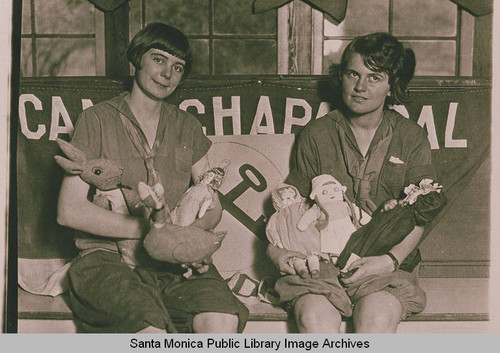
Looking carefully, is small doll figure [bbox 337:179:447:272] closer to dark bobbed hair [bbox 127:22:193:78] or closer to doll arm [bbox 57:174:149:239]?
doll arm [bbox 57:174:149:239]

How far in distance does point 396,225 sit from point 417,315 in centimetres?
32

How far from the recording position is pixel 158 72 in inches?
95.3

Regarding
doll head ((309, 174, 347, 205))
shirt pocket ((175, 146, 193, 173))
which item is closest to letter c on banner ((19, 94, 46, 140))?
shirt pocket ((175, 146, 193, 173))

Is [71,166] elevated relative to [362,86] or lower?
lower

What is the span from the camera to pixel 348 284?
2346 mm

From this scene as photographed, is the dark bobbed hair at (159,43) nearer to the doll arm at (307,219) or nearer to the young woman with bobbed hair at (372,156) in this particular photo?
the young woman with bobbed hair at (372,156)

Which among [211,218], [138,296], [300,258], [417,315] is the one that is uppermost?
[211,218]

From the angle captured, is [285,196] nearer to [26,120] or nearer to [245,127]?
[245,127]

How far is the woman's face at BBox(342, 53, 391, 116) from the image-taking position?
2.45m

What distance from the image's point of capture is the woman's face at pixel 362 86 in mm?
2445

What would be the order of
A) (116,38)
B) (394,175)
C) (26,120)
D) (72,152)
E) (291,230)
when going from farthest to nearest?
(116,38), (26,120), (394,175), (291,230), (72,152)

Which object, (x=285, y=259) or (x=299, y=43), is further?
(x=299, y=43)

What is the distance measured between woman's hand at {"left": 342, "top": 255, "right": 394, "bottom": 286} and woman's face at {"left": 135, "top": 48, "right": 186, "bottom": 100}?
2.73 ft

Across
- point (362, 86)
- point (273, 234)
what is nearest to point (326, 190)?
point (273, 234)
